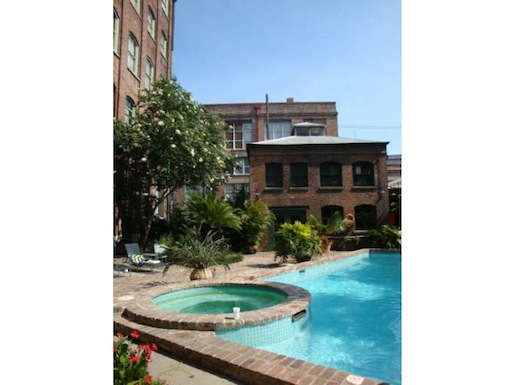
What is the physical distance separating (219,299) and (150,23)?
51.4 ft

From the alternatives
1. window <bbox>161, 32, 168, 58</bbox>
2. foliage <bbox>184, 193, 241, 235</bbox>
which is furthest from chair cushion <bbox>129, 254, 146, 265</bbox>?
window <bbox>161, 32, 168, 58</bbox>

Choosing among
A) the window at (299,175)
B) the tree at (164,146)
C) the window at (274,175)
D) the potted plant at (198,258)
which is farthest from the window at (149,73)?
the potted plant at (198,258)

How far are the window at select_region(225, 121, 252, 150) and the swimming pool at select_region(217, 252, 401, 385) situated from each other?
A: 18237 millimetres

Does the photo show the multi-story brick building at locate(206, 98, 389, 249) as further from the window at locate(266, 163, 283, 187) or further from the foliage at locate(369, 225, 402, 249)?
the foliage at locate(369, 225, 402, 249)

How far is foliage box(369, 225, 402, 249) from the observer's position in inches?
604

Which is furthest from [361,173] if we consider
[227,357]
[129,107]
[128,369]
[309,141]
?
[128,369]
